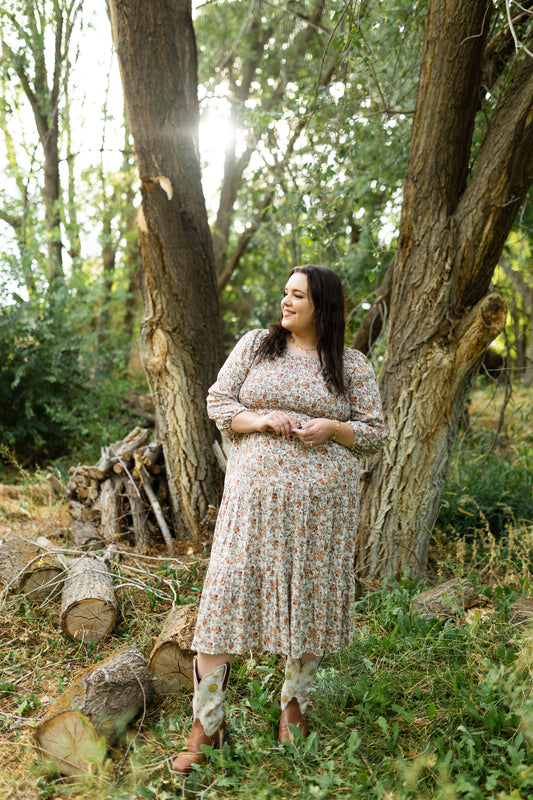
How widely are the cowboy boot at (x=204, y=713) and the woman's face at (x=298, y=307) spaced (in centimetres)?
139

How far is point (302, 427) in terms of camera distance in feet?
7.39

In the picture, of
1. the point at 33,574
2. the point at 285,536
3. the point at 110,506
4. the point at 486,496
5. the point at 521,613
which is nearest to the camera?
the point at 285,536

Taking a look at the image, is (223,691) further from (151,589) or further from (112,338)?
(112,338)

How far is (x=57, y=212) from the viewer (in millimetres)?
7844

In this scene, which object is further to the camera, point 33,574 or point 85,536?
point 85,536

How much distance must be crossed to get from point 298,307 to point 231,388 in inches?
17.4

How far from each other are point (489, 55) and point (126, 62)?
2353mm

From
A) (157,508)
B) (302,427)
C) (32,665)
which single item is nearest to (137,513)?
(157,508)

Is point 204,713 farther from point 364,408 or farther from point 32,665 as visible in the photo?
point 364,408

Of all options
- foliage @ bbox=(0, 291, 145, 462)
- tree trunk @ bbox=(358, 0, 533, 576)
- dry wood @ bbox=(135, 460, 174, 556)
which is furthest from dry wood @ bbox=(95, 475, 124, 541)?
foliage @ bbox=(0, 291, 145, 462)

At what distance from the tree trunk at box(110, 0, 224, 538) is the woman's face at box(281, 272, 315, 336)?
1833mm

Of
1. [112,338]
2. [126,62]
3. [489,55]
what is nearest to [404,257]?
[489,55]

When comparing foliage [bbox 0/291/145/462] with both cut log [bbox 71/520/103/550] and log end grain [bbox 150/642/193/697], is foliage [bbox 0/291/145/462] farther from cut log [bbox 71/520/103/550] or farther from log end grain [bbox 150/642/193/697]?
log end grain [bbox 150/642/193/697]

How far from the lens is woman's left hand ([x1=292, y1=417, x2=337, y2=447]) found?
2.19 meters
